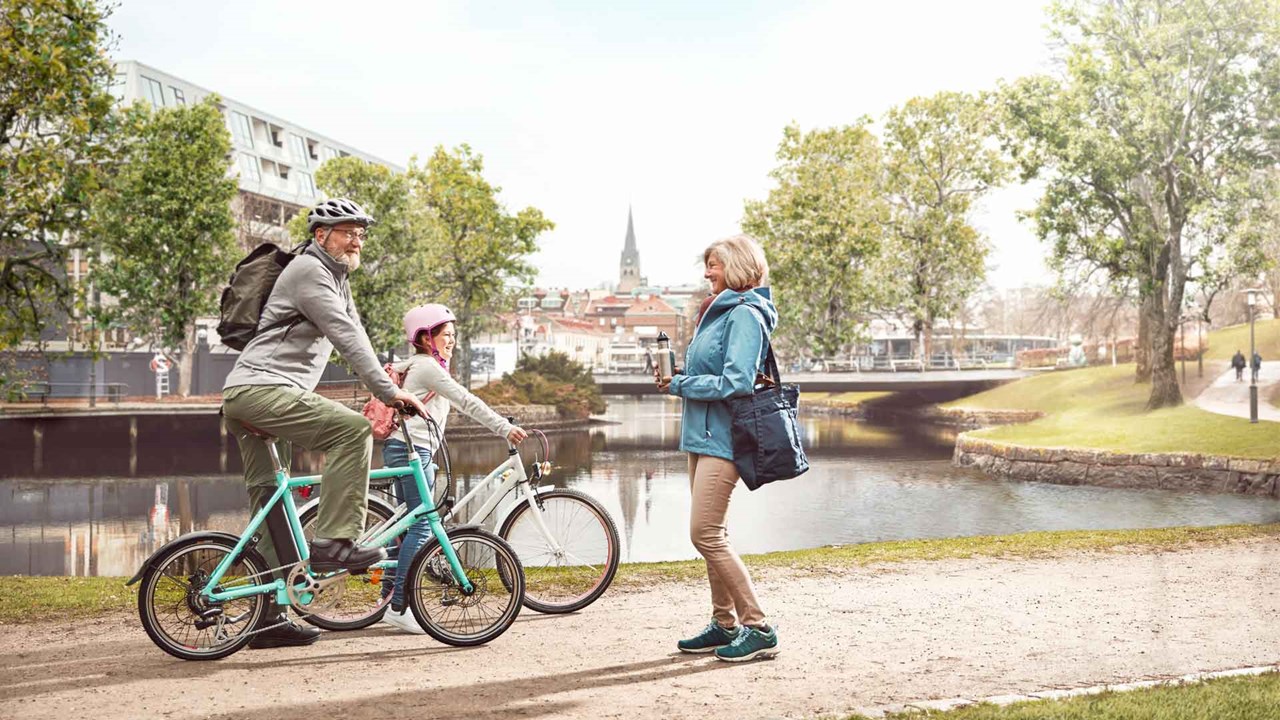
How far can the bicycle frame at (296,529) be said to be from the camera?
16.7 feet

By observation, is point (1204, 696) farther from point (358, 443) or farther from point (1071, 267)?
point (1071, 267)

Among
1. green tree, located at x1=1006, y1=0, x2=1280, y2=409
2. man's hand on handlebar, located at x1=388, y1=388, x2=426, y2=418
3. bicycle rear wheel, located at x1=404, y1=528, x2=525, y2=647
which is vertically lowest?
bicycle rear wheel, located at x1=404, y1=528, x2=525, y2=647

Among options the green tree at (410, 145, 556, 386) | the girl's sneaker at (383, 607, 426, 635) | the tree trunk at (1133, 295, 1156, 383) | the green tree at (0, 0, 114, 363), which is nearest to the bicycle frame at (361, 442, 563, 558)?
the girl's sneaker at (383, 607, 426, 635)

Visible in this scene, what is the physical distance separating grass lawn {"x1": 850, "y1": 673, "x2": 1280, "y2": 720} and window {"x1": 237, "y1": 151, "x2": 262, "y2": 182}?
208ft

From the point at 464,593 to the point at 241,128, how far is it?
207 ft

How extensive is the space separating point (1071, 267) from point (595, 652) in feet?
98.0

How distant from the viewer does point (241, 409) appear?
488 cm

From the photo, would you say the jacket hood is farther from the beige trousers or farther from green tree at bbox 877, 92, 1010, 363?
green tree at bbox 877, 92, 1010, 363

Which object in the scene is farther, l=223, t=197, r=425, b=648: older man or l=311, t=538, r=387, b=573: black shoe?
l=311, t=538, r=387, b=573: black shoe

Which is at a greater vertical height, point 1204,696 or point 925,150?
point 925,150

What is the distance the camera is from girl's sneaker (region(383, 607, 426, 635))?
18.8 ft

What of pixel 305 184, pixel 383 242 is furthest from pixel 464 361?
pixel 305 184

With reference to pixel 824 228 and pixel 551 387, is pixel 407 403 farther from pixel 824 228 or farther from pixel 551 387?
pixel 551 387

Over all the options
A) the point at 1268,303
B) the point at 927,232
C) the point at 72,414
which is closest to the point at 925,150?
the point at 927,232
